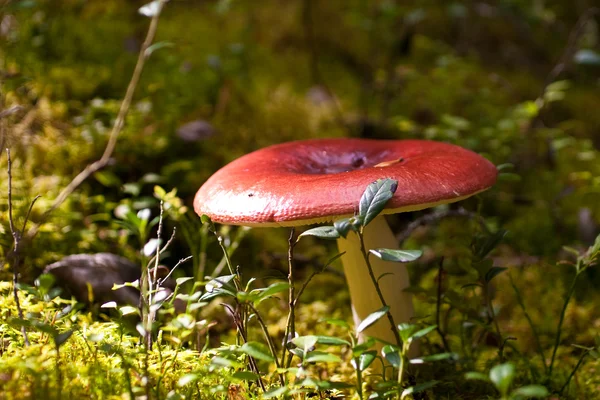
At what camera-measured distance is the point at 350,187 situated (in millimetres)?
1412

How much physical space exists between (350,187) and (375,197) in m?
0.13

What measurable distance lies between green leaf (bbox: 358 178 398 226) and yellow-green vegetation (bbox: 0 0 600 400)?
1.9 inches

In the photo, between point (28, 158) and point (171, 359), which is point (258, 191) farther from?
point (28, 158)

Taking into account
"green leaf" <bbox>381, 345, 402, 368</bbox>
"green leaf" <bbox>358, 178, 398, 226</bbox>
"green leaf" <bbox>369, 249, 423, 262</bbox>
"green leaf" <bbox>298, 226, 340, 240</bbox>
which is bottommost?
"green leaf" <bbox>381, 345, 402, 368</bbox>

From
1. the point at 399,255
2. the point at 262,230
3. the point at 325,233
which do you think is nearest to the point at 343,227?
the point at 325,233

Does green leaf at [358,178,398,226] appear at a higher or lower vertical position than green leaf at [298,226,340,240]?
higher

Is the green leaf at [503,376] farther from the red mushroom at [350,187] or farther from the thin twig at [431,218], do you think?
the thin twig at [431,218]

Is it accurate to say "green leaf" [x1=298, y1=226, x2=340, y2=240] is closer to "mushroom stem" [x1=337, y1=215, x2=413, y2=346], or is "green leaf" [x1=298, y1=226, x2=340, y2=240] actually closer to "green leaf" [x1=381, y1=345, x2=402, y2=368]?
"green leaf" [x1=381, y1=345, x2=402, y2=368]

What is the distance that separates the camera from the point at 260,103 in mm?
3727

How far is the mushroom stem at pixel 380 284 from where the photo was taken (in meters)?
1.94

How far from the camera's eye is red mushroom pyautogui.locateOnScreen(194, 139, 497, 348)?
141 centimetres

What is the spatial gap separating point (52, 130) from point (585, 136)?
4.22 meters

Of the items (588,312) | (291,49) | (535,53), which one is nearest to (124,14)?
(291,49)

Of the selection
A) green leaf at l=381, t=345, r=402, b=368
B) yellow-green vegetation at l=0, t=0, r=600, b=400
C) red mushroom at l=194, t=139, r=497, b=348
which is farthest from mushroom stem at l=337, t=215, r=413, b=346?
green leaf at l=381, t=345, r=402, b=368
